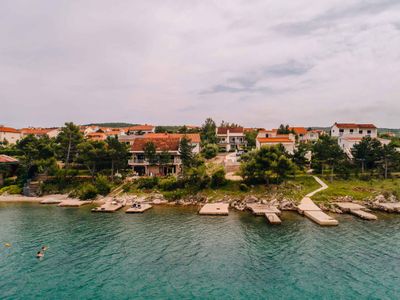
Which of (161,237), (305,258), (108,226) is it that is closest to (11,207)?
(108,226)

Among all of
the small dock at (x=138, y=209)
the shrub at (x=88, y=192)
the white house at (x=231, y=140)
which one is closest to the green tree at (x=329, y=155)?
the small dock at (x=138, y=209)

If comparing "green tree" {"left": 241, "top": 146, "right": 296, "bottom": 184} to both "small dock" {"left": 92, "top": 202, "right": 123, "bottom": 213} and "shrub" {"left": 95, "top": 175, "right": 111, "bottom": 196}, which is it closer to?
"small dock" {"left": 92, "top": 202, "right": 123, "bottom": 213}

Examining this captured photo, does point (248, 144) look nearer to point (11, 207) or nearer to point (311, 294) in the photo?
point (11, 207)

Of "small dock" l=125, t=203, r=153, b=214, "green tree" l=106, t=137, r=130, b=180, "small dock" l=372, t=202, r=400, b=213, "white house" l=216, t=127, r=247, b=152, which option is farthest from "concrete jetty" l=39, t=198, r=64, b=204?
"small dock" l=372, t=202, r=400, b=213

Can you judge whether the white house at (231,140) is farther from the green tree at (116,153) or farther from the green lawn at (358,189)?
the green lawn at (358,189)

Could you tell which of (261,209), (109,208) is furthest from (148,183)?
(261,209)
